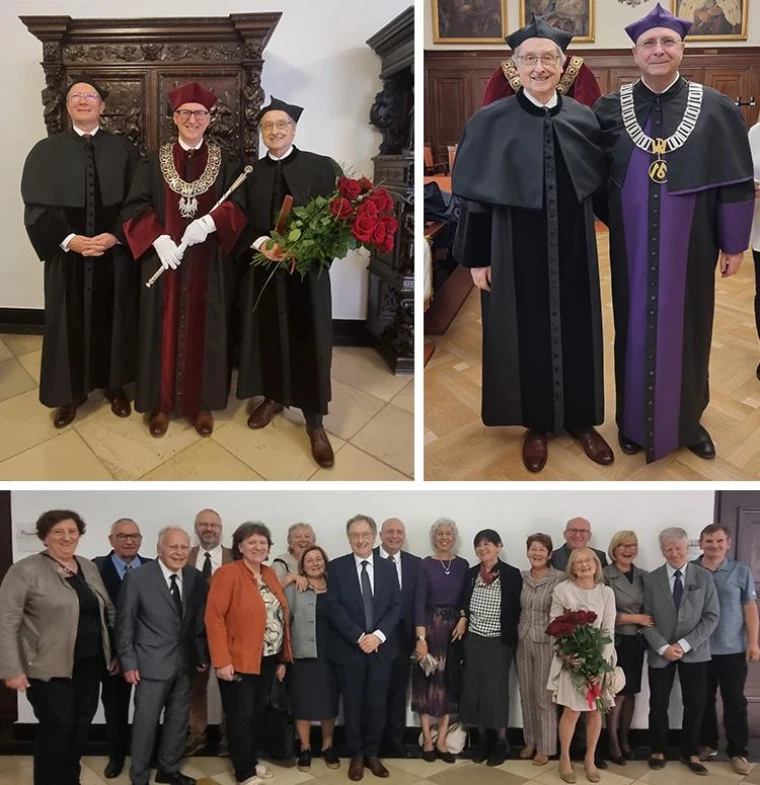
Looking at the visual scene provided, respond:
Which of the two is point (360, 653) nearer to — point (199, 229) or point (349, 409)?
point (349, 409)

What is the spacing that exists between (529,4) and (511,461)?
161 cm

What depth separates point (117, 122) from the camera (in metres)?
3.28

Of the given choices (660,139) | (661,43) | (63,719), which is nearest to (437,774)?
(63,719)

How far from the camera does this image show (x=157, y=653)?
327cm

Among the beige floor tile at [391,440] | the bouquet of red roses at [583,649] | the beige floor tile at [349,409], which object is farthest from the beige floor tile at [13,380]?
the bouquet of red roses at [583,649]

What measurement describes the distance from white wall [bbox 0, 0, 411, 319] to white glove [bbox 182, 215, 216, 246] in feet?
1.82

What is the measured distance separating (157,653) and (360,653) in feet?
2.59

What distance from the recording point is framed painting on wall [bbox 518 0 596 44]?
291cm

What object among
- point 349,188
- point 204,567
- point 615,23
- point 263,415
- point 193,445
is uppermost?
point 615,23

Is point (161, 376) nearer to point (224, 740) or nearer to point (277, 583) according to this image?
point (277, 583)

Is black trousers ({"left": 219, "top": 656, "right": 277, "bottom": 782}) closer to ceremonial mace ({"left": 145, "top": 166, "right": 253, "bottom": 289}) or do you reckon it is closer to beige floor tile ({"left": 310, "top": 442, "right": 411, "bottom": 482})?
beige floor tile ({"left": 310, "top": 442, "right": 411, "bottom": 482})

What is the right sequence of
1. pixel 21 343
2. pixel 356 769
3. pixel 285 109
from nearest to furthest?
pixel 285 109 → pixel 356 769 → pixel 21 343

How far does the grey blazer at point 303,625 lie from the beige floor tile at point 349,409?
0.67 m

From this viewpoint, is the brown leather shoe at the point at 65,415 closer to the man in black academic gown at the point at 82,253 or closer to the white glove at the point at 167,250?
the man in black academic gown at the point at 82,253
